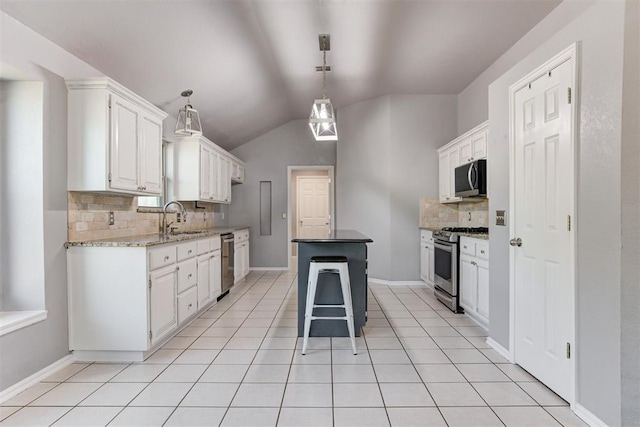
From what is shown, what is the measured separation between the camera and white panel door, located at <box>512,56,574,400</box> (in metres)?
1.96

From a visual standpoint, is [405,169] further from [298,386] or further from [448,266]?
[298,386]

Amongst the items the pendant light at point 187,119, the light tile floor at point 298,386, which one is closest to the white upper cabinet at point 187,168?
the pendant light at point 187,119

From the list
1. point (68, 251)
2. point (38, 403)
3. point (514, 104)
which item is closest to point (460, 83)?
point (514, 104)

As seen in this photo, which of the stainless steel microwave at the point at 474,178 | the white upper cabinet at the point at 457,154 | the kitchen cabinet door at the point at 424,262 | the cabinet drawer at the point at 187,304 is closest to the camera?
the cabinet drawer at the point at 187,304

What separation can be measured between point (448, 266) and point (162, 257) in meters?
3.02

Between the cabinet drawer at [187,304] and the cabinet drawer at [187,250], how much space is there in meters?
0.34

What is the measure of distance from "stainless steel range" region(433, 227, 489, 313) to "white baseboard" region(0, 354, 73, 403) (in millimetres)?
3622

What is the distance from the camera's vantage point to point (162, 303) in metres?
2.76

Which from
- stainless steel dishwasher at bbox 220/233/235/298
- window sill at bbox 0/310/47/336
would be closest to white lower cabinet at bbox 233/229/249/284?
stainless steel dishwasher at bbox 220/233/235/298

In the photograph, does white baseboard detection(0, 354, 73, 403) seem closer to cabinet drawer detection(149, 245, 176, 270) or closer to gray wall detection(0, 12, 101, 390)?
gray wall detection(0, 12, 101, 390)

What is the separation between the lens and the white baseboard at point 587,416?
1.71 m

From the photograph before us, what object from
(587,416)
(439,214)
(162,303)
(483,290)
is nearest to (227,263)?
(162,303)

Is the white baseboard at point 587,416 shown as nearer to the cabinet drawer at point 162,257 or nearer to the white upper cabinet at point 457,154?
the white upper cabinet at point 457,154

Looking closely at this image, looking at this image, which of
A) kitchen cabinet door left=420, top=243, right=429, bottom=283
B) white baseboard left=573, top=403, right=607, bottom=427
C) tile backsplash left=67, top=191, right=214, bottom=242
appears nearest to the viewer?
white baseboard left=573, top=403, right=607, bottom=427
